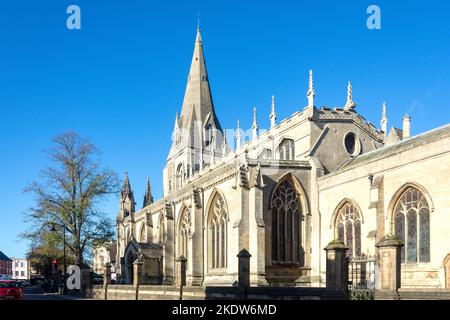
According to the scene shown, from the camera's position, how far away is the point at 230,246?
35.8 metres

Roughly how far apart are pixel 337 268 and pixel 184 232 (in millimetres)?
27024

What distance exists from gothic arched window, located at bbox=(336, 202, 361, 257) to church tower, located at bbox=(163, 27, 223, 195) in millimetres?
34398

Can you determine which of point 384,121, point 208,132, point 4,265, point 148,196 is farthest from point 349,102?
point 4,265

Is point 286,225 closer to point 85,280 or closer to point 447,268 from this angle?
point 447,268

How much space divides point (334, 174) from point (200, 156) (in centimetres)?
3384

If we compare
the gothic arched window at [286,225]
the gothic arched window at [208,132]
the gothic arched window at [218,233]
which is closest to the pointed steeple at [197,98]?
the gothic arched window at [208,132]

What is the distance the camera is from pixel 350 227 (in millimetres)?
32844

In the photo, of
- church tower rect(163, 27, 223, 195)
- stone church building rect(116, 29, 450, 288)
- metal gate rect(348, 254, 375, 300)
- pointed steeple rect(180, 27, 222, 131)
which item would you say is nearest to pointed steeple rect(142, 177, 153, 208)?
church tower rect(163, 27, 223, 195)

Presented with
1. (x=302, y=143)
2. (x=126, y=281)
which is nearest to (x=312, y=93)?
(x=302, y=143)

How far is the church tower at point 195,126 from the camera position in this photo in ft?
226

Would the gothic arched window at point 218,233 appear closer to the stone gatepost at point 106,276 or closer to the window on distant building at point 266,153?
the window on distant building at point 266,153

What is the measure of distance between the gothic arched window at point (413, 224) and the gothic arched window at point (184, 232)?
2035 centimetres

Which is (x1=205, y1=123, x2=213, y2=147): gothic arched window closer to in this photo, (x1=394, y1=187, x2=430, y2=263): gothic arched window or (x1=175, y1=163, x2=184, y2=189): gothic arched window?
(x1=175, y1=163, x2=184, y2=189): gothic arched window
